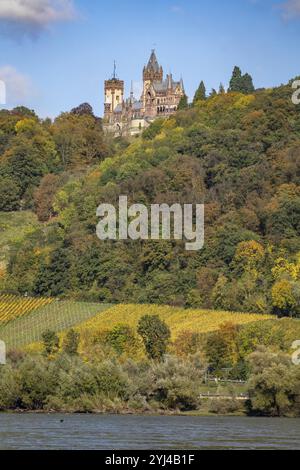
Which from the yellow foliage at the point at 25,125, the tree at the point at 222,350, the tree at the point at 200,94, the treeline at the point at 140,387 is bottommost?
the treeline at the point at 140,387

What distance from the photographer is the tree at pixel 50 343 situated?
85.1 m

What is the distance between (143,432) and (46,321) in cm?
4222

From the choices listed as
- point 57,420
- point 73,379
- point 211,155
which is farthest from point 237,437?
point 211,155

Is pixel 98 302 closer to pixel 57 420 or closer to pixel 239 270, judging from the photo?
pixel 239 270

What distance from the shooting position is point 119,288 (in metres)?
107

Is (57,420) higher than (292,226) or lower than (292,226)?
lower

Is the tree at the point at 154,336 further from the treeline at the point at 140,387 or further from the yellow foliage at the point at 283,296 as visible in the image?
the yellow foliage at the point at 283,296

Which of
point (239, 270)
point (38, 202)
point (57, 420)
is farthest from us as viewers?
point (38, 202)

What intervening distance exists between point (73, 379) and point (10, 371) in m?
3.46

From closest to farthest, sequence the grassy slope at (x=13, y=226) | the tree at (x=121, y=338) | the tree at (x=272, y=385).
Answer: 1. the tree at (x=272, y=385)
2. the tree at (x=121, y=338)
3. the grassy slope at (x=13, y=226)

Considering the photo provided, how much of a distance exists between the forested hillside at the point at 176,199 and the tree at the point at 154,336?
11.1m

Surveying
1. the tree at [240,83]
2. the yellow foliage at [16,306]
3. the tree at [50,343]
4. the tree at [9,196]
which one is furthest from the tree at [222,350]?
the tree at [240,83]

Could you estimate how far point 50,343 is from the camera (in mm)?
85500

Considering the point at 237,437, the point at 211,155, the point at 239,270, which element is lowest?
the point at 237,437
